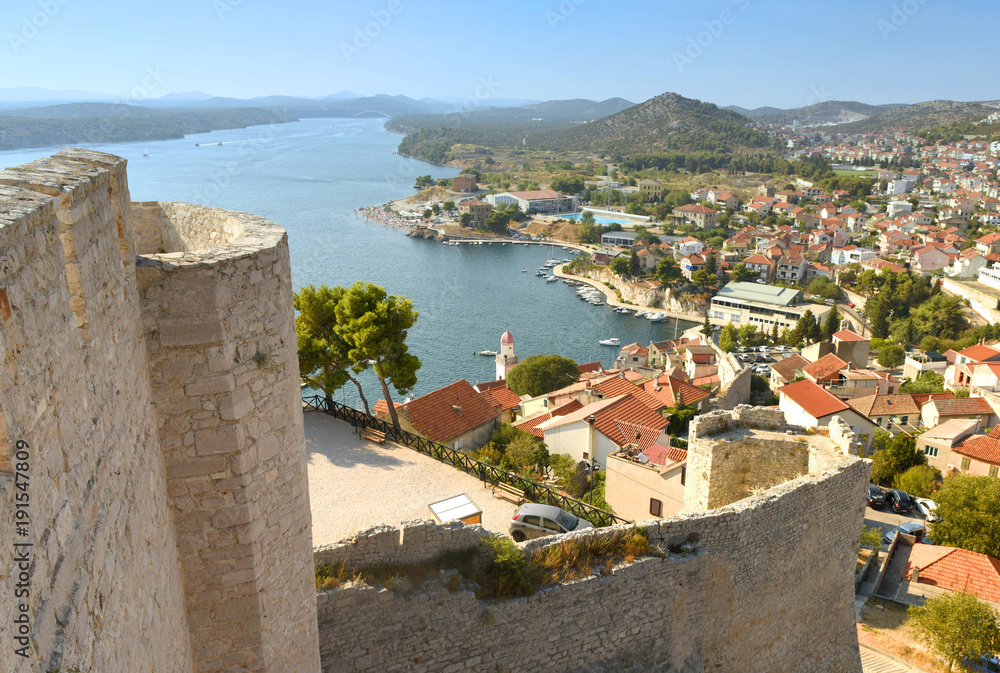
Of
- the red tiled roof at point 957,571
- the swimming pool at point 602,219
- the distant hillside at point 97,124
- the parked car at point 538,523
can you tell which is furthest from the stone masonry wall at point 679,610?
the swimming pool at point 602,219

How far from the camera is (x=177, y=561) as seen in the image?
3395mm

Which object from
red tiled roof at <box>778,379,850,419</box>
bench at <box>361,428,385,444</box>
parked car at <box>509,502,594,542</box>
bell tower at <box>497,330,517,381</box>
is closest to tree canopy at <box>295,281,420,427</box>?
bench at <box>361,428,385,444</box>

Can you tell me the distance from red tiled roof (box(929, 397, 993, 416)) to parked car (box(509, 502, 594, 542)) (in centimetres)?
2962

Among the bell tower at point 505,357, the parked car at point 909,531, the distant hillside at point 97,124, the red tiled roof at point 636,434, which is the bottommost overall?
the parked car at point 909,531

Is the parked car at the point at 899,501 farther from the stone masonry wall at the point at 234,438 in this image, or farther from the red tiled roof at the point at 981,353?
the stone masonry wall at the point at 234,438

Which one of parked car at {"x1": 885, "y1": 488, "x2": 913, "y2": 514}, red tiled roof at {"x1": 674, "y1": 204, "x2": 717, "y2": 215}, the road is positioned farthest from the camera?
red tiled roof at {"x1": 674, "y1": 204, "x2": 717, "y2": 215}

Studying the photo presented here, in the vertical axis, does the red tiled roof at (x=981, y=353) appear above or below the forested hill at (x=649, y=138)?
below

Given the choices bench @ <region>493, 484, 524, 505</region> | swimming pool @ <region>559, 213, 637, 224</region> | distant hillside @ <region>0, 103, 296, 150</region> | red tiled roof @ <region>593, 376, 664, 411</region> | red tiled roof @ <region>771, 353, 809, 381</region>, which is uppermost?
distant hillside @ <region>0, 103, 296, 150</region>

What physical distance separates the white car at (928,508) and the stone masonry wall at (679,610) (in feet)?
52.5

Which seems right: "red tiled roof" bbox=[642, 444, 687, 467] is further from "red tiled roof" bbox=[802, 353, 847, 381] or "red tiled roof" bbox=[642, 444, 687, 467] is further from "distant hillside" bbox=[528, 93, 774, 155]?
"distant hillside" bbox=[528, 93, 774, 155]

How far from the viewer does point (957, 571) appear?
1622 cm

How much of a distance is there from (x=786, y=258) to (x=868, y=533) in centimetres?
5869

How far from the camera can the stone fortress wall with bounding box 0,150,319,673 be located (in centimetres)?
197

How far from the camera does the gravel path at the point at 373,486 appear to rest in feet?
30.3
